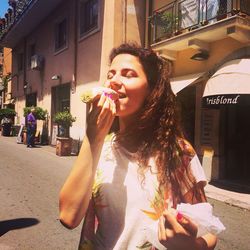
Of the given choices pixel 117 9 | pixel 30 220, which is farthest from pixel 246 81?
pixel 117 9

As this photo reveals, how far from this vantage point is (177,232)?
118 centimetres

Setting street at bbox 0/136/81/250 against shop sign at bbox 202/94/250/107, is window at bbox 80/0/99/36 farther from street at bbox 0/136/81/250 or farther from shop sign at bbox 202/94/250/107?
shop sign at bbox 202/94/250/107

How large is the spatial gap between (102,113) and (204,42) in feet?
32.2

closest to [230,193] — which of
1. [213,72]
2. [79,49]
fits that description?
[213,72]

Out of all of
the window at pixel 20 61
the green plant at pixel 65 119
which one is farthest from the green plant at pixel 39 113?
the window at pixel 20 61

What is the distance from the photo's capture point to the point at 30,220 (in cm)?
563

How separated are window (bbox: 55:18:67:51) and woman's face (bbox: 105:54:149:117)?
17.2 m

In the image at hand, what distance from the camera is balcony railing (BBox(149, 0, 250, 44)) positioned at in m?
9.30

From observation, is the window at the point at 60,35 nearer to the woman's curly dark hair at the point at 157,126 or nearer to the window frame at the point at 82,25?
the window frame at the point at 82,25

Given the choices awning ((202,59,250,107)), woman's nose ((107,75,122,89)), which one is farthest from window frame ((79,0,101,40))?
woman's nose ((107,75,122,89))

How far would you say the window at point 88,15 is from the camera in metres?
15.3

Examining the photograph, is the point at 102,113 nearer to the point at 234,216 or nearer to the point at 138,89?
the point at 138,89

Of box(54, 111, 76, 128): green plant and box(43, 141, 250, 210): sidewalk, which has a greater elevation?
box(54, 111, 76, 128): green plant

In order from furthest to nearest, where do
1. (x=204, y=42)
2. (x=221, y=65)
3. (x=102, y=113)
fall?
(x=204, y=42) < (x=221, y=65) < (x=102, y=113)
